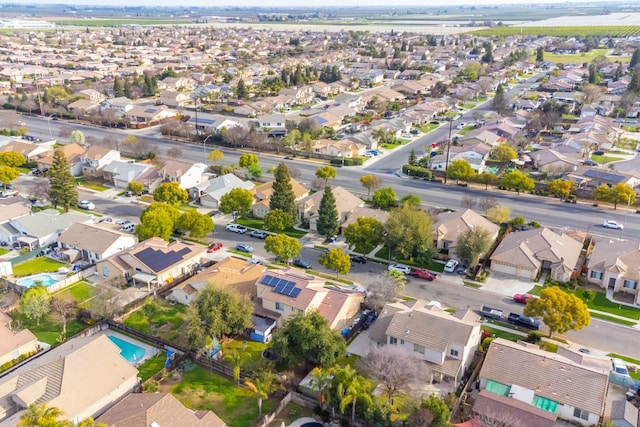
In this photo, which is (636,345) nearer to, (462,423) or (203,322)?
(462,423)

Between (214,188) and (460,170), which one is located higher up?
(460,170)

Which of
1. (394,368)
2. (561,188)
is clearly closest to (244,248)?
(394,368)

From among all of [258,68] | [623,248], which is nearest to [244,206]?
[623,248]

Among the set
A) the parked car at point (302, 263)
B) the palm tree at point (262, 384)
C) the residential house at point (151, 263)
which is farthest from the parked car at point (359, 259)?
the palm tree at point (262, 384)

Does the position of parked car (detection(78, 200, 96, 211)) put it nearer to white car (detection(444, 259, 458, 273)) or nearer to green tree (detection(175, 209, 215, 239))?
green tree (detection(175, 209, 215, 239))

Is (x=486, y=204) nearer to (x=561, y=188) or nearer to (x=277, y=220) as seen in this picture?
(x=561, y=188)

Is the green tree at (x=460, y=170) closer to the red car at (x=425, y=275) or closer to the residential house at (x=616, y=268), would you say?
the residential house at (x=616, y=268)
